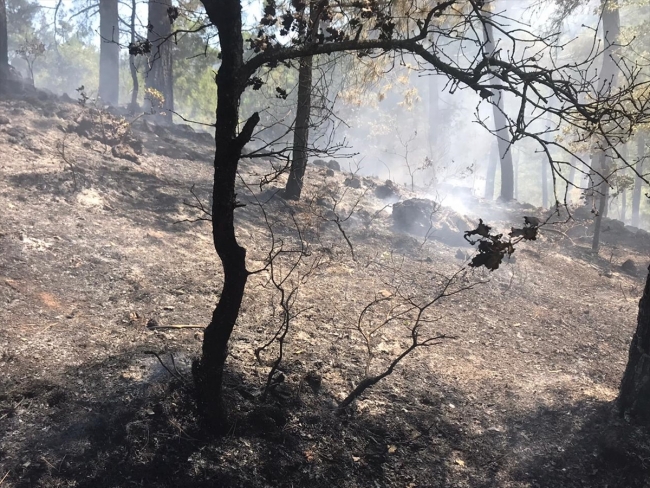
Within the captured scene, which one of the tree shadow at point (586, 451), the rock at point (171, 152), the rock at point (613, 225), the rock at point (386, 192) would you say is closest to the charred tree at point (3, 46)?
the rock at point (171, 152)

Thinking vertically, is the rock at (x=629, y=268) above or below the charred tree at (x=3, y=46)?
below

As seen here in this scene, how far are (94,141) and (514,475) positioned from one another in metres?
10.3

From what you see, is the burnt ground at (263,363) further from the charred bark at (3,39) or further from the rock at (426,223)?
the charred bark at (3,39)

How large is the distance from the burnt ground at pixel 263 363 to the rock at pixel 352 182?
4189 millimetres

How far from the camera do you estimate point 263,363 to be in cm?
402

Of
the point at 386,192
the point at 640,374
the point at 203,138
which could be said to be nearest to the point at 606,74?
the point at 386,192

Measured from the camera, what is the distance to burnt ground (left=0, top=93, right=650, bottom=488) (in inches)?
113

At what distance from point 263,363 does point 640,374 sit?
330 cm

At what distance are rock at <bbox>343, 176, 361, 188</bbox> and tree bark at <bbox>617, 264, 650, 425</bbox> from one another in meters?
8.98

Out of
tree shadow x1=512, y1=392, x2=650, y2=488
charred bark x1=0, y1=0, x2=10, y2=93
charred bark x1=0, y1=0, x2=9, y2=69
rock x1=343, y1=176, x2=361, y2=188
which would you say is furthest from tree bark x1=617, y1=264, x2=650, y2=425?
charred bark x1=0, y1=0, x2=9, y2=69

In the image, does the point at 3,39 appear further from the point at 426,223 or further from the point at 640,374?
the point at 640,374

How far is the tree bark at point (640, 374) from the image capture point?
11.8 ft

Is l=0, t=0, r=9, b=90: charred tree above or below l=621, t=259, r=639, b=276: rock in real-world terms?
above

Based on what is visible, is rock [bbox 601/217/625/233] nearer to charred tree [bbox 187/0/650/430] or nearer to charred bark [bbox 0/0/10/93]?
charred tree [bbox 187/0/650/430]
